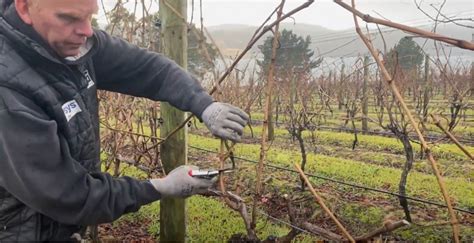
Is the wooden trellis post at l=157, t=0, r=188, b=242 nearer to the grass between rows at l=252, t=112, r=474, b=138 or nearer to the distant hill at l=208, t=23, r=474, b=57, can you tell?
the distant hill at l=208, t=23, r=474, b=57

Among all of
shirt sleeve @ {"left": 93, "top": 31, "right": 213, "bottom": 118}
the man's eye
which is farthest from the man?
shirt sleeve @ {"left": 93, "top": 31, "right": 213, "bottom": 118}

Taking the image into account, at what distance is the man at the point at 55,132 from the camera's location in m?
1.37

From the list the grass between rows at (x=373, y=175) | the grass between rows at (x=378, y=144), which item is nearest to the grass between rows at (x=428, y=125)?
the grass between rows at (x=378, y=144)

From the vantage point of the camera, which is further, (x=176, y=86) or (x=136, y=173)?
(x=136, y=173)

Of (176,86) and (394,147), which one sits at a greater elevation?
(176,86)

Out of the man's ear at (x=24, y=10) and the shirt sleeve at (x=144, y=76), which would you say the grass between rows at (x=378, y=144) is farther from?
the man's ear at (x=24, y=10)

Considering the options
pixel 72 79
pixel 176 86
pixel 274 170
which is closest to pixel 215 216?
pixel 274 170

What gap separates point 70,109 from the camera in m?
1.57

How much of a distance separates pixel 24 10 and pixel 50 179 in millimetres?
551

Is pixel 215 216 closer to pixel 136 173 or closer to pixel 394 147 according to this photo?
pixel 136 173

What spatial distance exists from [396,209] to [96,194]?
15.7 feet

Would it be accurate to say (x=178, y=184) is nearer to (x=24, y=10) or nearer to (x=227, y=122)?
(x=227, y=122)

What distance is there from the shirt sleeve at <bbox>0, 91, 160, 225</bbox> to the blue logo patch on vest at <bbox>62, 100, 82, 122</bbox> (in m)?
0.09

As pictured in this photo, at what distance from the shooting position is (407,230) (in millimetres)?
4742
